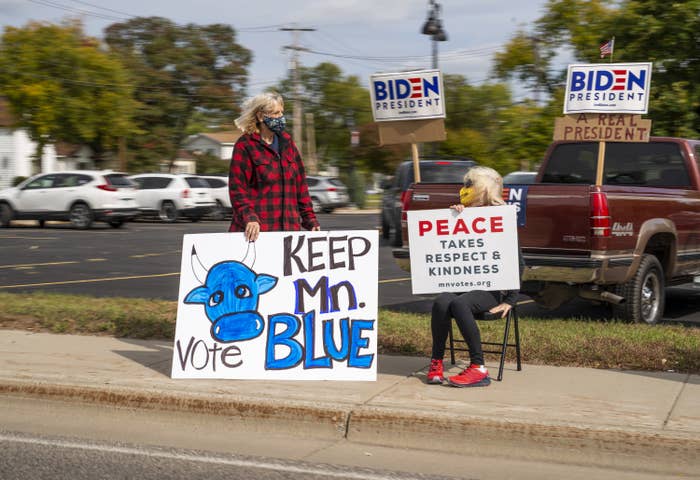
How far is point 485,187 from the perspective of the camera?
264 inches

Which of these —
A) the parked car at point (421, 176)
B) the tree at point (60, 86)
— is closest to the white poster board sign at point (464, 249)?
the parked car at point (421, 176)

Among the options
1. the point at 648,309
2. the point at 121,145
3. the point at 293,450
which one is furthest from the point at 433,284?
the point at 121,145

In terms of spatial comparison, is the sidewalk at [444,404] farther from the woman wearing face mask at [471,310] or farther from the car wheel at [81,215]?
the car wheel at [81,215]

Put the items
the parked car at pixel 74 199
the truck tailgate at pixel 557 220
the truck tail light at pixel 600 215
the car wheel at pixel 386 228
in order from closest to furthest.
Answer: the truck tail light at pixel 600 215
the truck tailgate at pixel 557 220
the car wheel at pixel 386 228
the parked car at pixel 74 199

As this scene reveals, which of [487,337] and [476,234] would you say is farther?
[487,337]

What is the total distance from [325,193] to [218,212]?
749 centimetres

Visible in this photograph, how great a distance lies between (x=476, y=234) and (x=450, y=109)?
57750mm

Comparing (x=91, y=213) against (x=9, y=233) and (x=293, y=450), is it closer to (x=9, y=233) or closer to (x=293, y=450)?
(x=9, y=233)

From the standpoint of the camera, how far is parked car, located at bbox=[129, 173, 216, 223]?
31297 mm

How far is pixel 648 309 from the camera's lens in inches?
378

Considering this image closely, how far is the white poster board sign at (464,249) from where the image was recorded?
6.62 m

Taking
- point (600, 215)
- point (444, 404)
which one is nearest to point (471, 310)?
point (444, 404)

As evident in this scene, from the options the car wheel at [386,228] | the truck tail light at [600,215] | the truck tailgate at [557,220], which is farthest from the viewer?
the car wheel at [386,228]

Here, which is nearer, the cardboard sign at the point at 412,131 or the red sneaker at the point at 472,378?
the red sneaker at the point at 472,378
